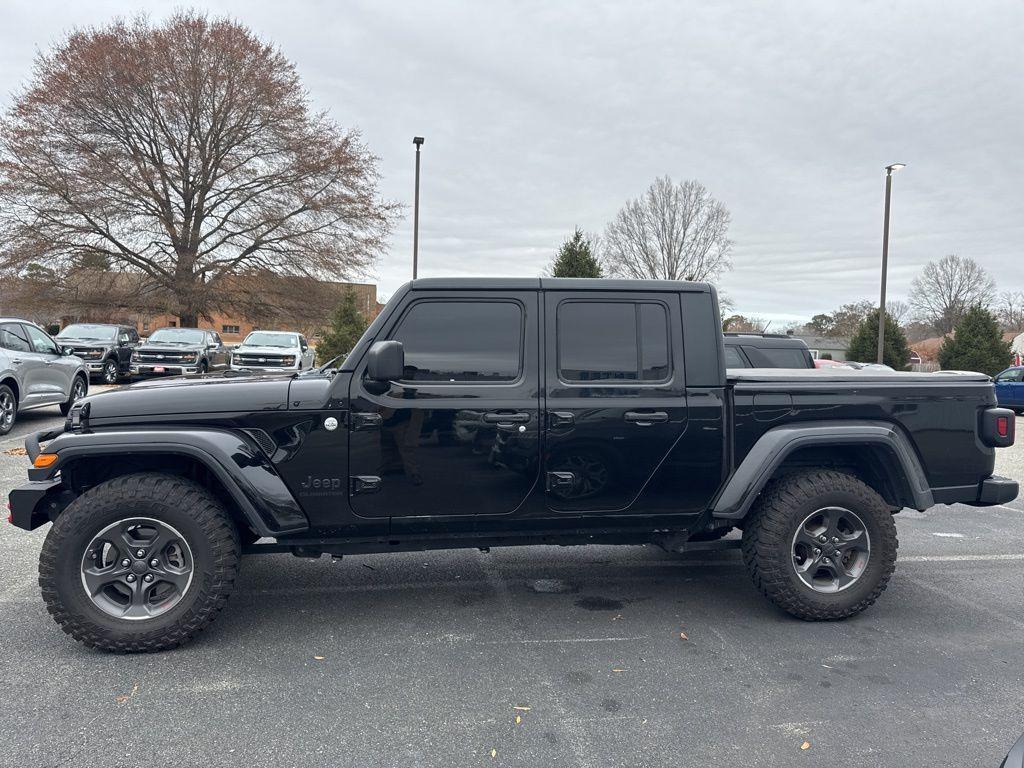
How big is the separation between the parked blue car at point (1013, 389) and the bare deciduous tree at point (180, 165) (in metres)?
23.0

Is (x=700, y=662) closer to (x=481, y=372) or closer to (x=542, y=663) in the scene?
(x=542, y=663)

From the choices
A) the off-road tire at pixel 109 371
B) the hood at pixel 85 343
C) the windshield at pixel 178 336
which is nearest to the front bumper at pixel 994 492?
the windshield at pixel 178 336

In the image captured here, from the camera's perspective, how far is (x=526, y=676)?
11.0ft

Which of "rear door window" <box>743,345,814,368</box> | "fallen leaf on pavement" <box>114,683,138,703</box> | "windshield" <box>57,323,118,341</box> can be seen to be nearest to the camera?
"fallen leaf on pavement" <box>114,683,138,703</box>

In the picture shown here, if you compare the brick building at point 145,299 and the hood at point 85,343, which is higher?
the brick building at point 145,299

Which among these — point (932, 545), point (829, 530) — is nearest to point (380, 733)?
point (829, 530)

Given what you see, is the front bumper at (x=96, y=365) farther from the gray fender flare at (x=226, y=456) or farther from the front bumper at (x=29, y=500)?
the gray fender flare at (x=226, y=456)

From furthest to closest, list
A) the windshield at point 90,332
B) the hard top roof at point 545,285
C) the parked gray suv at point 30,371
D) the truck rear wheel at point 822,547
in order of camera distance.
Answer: the windshield at point 90,332, the parked gray suv at point 30,371, the truck rear wheel at point 822,547, the hard top roof at point 545,285

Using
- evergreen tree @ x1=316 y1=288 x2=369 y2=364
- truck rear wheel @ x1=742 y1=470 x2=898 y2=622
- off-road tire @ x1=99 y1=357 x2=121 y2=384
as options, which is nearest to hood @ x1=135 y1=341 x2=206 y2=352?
off-road tire @ x1=99 y1=357 x2=121 y2=384

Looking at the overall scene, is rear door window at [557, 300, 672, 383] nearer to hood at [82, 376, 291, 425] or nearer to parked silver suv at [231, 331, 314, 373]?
hood at [82, 376, 291, 425]

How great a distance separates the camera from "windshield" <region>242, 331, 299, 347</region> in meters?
20.2

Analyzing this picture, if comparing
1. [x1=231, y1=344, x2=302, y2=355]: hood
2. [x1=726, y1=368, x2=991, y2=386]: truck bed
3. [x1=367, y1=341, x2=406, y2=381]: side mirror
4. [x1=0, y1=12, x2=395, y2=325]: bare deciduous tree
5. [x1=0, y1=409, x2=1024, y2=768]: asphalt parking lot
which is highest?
[x1=0, y1=12, x2=395, y2=325]: bare deciduous tree

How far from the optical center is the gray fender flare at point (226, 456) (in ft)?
11.3

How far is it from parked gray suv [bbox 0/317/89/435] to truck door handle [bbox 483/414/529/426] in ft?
30.7
